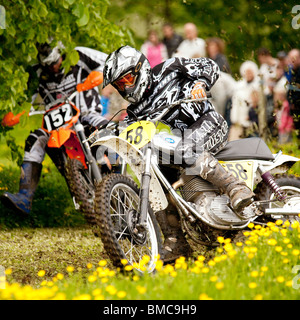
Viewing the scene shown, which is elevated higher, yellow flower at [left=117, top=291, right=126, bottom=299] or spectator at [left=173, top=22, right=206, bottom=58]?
spectator at [left=173, top=22, right=206, bottom=58]

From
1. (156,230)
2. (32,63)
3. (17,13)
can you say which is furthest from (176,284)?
(32,63)

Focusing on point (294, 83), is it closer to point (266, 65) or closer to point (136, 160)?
point (266, 65)

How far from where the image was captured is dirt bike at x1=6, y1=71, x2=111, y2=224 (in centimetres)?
636

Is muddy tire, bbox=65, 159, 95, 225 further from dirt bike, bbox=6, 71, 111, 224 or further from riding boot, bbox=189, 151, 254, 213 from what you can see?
riding boot, bbox=189, 151, 254, 213

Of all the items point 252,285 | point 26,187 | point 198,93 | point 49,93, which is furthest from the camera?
point 49,93

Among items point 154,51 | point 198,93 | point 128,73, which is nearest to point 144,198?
point 198,93

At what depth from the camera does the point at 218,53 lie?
340 inches

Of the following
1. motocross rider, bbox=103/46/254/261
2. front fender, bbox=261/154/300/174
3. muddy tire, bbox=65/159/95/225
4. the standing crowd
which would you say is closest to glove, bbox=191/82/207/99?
motocross rider, bbox=103/46/254/261

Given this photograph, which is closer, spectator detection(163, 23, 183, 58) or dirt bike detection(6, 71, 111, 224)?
dirt bike detection(6, 71, 111, 224)

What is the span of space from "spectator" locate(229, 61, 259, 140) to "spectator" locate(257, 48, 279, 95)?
0.16 meters

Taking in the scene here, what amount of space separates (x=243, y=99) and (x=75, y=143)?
13.1ft

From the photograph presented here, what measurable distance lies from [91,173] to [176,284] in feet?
11.1

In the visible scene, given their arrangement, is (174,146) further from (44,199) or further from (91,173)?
(44,199)

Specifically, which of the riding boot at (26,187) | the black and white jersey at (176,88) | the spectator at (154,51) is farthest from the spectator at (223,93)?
the black and white jersey at (176,88)
